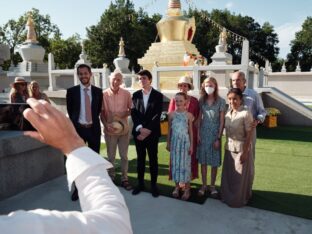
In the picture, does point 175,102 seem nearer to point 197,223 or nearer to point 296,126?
point 197,223

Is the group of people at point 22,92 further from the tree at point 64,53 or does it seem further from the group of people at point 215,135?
the tree at point 64,53

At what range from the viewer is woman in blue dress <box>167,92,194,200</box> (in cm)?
417

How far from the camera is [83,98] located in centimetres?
442

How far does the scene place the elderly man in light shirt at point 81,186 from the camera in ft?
2.43

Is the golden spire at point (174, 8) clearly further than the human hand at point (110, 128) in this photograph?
Yes

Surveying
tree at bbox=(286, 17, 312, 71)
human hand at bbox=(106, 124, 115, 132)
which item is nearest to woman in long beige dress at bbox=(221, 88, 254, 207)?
human hand at bbox=(106, 124, 115, 132)

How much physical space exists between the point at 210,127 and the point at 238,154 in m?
0.60

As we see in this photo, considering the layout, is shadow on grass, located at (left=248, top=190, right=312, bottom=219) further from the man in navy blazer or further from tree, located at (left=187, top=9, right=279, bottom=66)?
tree, located at (left=187, top=9, right=279, bottom=66)

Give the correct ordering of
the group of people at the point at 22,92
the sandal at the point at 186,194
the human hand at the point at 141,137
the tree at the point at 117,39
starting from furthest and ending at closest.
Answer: the tree at the point at 117,39 < the group of people at the point at 22,92 < the human hand at the point at 141,137 < the sandal at the point at 186,194

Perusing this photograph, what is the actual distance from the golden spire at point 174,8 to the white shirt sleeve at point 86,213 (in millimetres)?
16885

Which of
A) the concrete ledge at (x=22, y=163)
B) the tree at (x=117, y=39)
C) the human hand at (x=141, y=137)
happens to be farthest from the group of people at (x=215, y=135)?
the tree at (x=117, y=39)

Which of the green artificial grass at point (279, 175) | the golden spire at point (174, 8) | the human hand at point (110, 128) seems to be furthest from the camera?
the golden spire at point (174, 8)

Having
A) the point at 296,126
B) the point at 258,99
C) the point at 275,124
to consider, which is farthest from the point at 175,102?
the point at 296,126

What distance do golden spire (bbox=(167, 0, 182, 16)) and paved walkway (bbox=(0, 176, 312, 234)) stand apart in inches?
560
